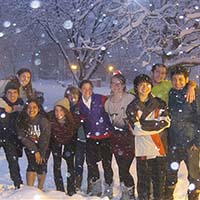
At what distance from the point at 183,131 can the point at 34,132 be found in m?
2.04

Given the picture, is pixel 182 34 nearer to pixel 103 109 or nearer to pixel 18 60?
pixel 103 109

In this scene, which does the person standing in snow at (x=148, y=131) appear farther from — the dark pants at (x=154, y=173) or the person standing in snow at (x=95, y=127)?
the person standing in snow at (x=95, y=127)

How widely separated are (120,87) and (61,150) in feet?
4.16

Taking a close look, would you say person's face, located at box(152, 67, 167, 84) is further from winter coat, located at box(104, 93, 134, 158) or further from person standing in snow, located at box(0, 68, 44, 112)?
person standing in snow, located at box(0, 68, 44, 112)

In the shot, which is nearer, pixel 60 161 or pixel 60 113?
pixel 60 113

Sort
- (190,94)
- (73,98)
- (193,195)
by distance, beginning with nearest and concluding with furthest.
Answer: (190,94) < (193,195) < (73,98)

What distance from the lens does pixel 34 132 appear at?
652 centimetres

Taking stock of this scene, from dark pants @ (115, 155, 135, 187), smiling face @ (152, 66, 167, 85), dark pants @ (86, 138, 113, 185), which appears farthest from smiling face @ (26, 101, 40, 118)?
smiling face @ (152, 66, 167, 85)

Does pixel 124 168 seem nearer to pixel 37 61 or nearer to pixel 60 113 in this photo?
pixel 60 113

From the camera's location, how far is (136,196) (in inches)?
259

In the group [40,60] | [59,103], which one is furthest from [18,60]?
[59,103]

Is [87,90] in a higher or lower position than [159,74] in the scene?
lower

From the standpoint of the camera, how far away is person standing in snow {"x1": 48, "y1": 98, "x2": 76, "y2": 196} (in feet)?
21.6

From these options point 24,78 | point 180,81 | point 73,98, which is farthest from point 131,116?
point 24,78
